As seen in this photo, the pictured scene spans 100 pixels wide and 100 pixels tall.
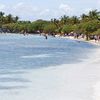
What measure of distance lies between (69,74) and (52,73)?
1467mm

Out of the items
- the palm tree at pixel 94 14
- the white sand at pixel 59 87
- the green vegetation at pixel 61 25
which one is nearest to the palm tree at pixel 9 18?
the green vegetation at pixel 61 25

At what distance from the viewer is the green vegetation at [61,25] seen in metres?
99.9

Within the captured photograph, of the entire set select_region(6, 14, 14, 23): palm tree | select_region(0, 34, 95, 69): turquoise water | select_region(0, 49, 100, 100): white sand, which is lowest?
select_region(0, 34, 95, 69): turquoise water

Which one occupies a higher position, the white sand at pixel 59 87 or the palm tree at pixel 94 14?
the palm tree at pixel 94 14

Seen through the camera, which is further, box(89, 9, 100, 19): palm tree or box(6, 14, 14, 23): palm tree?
box(6, 14, 14, 23): palm tree

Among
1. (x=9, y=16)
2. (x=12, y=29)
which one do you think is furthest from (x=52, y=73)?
(x=9, y=16)

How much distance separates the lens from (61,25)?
145750mm

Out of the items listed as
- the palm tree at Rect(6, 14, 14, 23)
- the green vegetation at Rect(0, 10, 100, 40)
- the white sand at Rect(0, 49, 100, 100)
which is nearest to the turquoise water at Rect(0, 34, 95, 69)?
the white sand at Rect(0, 49, 100, 100)

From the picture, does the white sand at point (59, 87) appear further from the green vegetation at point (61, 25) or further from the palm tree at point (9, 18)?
the palm tree at point (9, 18)

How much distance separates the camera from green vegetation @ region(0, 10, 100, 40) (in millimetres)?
99912

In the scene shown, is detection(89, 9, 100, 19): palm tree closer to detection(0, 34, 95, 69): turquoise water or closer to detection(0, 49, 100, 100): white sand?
detection(0, 34, 95, 69): turquoise water

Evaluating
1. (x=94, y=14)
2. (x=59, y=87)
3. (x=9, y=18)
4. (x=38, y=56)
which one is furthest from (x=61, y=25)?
(x=59, y=87)

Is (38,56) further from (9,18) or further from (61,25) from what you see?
(9,18)

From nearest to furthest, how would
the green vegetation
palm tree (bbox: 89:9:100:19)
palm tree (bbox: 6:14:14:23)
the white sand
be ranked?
the white sand < the green vegetation < palm tree (bbox: 89:9:100:19) < palm tree (bbox: 6:14:14:23)
